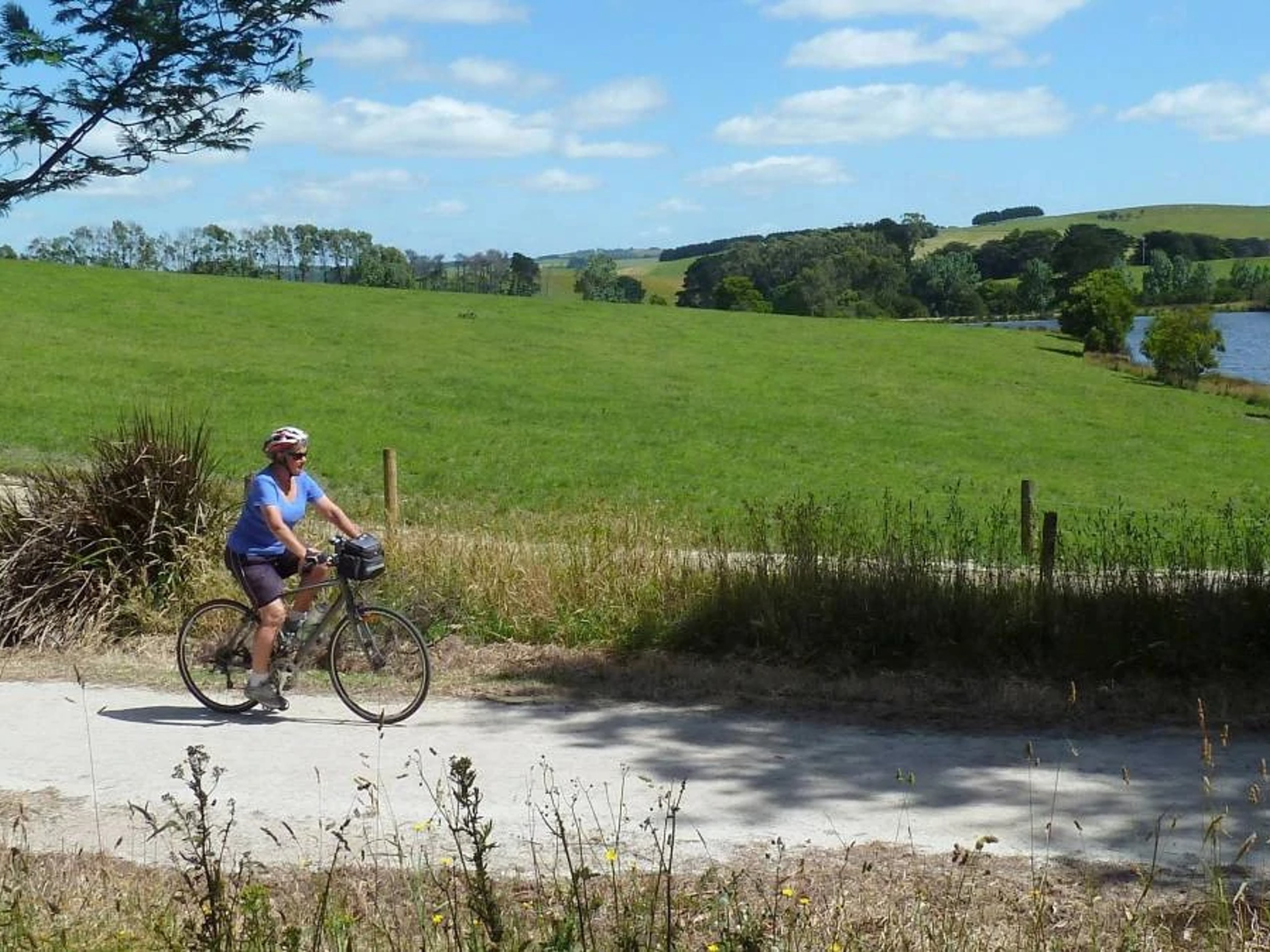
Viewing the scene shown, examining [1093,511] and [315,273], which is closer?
[1093,511]

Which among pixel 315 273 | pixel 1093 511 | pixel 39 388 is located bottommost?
pixel 1093 511

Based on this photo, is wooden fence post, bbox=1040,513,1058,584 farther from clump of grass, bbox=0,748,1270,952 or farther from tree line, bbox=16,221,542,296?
→ tree line, bbox=16,221,542,296

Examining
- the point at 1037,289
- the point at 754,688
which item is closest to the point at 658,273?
the point at 1037,289

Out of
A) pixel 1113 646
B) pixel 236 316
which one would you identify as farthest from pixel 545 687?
pixel 236 316

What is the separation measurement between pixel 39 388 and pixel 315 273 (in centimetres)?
4466

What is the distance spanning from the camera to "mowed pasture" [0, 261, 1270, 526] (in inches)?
1185

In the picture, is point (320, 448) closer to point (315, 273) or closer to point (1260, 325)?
point (315, 273)

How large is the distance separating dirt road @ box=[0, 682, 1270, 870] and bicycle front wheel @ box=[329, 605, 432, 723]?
0.15 meters

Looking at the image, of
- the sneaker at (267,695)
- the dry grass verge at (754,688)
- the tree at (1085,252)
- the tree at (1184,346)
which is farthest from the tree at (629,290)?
the sneaker at (267,695)

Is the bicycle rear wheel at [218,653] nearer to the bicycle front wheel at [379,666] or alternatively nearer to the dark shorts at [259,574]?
the dark shorts at [259,574]

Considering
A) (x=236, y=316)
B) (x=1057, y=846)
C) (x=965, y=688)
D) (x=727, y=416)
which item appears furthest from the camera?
(x=236, y=316)

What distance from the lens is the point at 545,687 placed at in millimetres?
9609

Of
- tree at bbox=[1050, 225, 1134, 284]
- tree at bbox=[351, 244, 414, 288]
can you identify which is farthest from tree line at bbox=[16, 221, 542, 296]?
tree at bbox=[1050, 225, 1134, 284]

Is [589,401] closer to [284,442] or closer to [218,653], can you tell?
[218,653]
